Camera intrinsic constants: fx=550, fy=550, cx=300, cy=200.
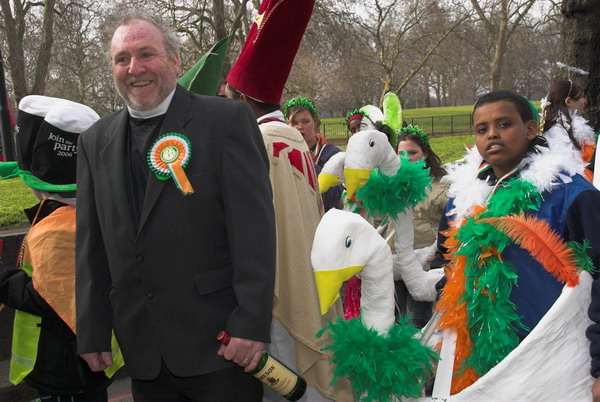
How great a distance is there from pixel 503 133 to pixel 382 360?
1035mm

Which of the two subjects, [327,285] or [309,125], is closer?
[327,285]

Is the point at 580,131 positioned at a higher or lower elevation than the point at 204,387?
higher

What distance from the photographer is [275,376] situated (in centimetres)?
195

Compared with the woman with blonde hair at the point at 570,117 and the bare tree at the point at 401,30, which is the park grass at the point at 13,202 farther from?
the bare tree at the point at 401,30

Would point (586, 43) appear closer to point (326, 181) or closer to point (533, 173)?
point (326, 181)

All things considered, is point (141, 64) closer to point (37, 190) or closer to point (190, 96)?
point (190, 96)

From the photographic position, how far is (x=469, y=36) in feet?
79.2

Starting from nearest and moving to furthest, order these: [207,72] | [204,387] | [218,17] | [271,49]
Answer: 1. [204,387]
2. [271,49]
3. [207,72]
4. [218,17]

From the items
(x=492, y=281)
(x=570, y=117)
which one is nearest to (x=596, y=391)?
(x=492, y=281)

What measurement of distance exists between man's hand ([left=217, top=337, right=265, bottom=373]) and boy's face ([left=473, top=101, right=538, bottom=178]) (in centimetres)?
122

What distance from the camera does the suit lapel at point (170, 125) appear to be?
194cm

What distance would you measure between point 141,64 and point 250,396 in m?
1.30

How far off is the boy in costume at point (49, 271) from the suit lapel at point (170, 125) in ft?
2.34

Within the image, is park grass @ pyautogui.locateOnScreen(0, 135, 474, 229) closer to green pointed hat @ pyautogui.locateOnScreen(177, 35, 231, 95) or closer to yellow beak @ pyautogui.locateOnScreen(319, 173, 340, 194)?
yellow beak @ pyautogui.locateOnScreen(319, 173, 340, 194)
